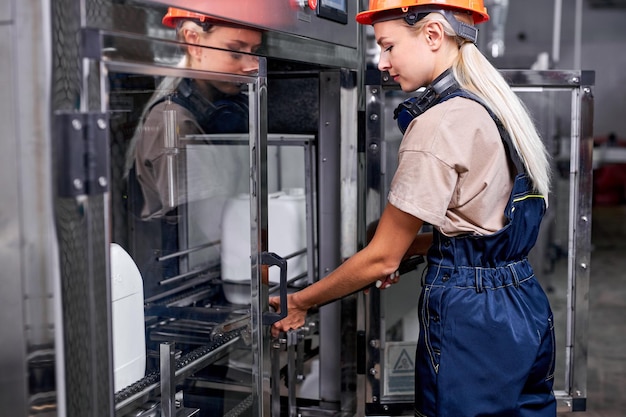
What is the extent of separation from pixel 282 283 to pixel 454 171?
0.40 metres

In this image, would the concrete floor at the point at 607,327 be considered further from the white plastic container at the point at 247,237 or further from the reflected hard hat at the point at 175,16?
the reflected hard hat at the point at 175,16

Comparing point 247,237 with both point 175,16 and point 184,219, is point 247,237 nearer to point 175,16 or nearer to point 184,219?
point 184,219

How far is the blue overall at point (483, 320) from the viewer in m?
1.44

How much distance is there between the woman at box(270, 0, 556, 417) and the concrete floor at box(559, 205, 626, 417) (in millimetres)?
1885

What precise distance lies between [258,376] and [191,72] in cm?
61

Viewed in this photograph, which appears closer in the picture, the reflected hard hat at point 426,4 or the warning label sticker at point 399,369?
the reflected hard hat at point 426,4

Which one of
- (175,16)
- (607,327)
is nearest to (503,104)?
(175,16)

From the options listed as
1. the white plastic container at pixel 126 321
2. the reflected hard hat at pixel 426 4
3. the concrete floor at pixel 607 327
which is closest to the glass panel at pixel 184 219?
the white plastic container at pixel 126 321

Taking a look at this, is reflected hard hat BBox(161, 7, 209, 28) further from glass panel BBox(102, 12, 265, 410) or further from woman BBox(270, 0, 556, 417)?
woman BBox(270, 0, 556, 417)

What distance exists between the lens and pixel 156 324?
5.16ft

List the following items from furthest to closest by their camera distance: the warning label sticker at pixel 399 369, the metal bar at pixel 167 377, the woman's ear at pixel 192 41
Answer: the warning label sticker at pixel 399 369
the metal bar at pixel 167 377
the woman's ear at pixel 192 41

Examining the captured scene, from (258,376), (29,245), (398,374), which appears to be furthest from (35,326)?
(398,374)

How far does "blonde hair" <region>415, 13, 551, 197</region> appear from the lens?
4.77ft

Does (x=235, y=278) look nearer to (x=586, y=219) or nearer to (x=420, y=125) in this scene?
(x=420, y=125)
